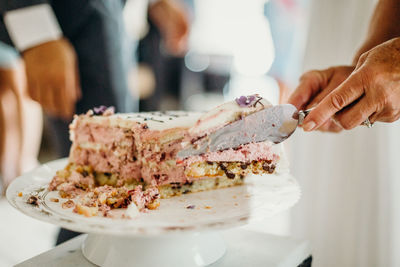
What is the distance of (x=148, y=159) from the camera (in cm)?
145

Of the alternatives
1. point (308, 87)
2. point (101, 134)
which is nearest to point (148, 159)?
point (101, 134)

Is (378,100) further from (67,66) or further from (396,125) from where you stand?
(67,66)

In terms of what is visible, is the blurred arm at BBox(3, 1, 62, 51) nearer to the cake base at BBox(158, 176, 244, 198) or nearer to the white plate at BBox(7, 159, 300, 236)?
the white plate at BBox(7, 159, 300, 236)

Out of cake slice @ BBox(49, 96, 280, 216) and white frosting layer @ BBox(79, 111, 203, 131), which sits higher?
white frosting layer @ BBox(79, 111, 203, 131)

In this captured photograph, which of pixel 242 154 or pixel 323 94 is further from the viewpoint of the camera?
pixel 323 94

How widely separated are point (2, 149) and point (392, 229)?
3135 mm

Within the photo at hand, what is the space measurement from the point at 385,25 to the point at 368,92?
0.54 m

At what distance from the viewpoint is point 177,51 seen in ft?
15.9

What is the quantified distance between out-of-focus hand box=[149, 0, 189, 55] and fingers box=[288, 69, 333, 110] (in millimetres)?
2819

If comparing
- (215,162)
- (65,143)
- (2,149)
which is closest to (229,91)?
(2,149)

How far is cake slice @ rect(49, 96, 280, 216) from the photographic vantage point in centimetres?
131

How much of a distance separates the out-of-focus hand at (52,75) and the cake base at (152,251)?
1.12 metres

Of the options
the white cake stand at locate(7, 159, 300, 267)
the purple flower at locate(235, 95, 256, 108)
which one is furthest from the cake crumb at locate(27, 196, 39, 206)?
the purple flower at locate(235, 95, 256, 108)

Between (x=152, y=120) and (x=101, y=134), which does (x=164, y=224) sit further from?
(x=101, y=134)
